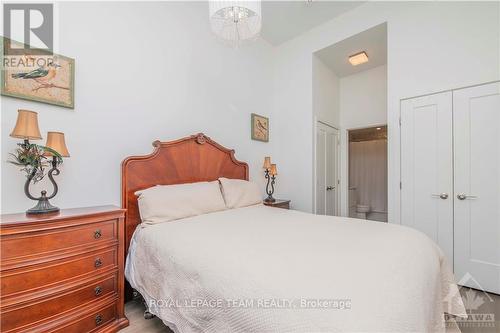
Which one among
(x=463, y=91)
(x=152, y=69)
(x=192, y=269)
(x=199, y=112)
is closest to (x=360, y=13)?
(x=463, y=91)

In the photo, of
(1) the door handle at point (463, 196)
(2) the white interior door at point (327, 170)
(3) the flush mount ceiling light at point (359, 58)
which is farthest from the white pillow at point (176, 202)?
(3) the flush mount ceiling light at point (359, 58)

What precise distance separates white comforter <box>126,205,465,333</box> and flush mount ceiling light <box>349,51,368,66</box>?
9.56 ft

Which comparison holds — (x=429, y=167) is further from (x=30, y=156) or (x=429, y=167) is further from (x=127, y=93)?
(x=30, y=156)

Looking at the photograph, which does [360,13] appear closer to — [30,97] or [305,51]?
[305,51]

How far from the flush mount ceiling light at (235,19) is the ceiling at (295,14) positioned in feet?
4.61

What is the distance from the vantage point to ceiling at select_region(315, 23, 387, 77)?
10.4ft

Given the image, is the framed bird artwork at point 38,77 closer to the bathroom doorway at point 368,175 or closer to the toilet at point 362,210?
the bathroom doorway at point 368,175

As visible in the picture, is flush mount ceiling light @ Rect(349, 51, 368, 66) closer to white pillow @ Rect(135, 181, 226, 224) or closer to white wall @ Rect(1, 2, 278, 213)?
white wall @ Rect(1, 2, 278, 213)

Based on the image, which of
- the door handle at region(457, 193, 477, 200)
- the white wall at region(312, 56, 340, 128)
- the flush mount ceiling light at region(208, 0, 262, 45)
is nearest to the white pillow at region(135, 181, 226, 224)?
the flush mount ceiling light at region(208, 0, 262, 45)

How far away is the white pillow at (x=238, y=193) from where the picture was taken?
2543mm

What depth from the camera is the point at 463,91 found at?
7.87 feet

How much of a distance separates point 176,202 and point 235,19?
5.19 ft

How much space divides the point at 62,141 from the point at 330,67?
158 inches

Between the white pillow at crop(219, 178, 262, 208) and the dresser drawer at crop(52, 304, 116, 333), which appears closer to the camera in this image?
the dresser drawer at crop(52, 304, 116, 333)
